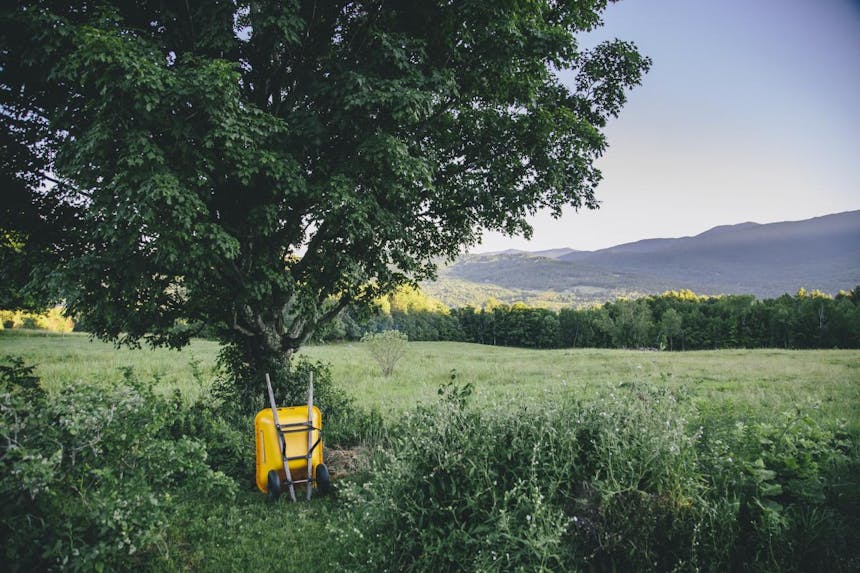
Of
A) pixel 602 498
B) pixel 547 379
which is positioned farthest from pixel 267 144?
pixel 547 379

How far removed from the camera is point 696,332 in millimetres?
78375

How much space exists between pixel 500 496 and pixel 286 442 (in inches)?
148

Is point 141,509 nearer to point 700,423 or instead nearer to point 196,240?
point 196,240

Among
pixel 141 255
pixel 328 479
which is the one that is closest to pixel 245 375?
pixel 141 255

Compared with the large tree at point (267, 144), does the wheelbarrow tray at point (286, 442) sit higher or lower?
lower

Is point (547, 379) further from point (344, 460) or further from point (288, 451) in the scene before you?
point (288, 451)

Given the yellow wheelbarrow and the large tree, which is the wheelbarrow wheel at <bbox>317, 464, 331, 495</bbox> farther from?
the large tree

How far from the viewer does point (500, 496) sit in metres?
4.51

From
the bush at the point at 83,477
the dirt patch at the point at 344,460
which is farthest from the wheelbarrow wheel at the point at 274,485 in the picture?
the bush at the point at 83,477

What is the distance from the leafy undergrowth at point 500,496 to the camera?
400cm

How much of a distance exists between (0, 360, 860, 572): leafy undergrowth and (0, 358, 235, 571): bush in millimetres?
20

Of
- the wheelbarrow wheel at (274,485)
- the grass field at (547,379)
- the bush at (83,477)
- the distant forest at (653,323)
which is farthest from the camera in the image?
the distant forest at (653,323)

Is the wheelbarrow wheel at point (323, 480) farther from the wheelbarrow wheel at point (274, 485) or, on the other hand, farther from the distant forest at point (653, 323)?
the distant forest at point (653, 323)

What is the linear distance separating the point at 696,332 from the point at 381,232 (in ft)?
277
